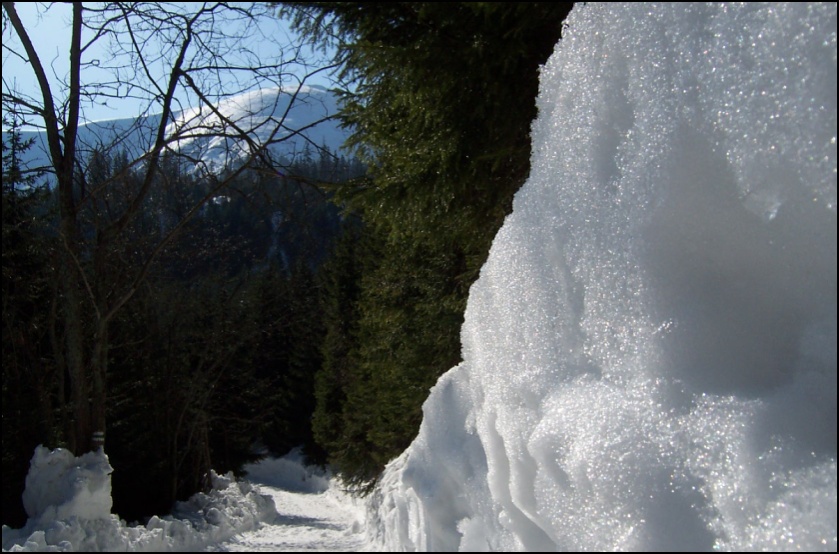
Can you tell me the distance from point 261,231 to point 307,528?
7.64 m

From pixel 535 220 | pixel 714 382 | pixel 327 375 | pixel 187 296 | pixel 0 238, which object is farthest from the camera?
pixel 327 375

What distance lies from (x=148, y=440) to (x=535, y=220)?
1602cm

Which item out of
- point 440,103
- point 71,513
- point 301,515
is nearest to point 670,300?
point 440,103

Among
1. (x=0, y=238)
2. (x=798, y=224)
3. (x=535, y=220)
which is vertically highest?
(x=0, y=238)

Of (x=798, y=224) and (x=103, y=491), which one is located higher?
(x=798, y=224)

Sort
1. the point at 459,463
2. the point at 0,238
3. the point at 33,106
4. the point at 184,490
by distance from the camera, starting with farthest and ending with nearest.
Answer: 1. the point at 184,490
2. the point at 0,238
3. the point at 33,106
4. the point at 459,463

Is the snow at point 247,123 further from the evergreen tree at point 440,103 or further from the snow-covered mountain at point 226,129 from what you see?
the evergreen tree at point 440,103

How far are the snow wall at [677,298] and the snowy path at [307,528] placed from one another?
21.4 feet

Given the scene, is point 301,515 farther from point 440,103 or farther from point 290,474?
point 440,103

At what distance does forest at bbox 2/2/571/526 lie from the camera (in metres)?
3.38

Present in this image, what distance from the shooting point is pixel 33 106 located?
6945 millimetres

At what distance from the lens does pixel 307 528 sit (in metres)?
14.1

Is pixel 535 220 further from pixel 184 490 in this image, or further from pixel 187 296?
pixel 184 490

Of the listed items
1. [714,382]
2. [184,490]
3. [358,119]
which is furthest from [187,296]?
[714,382]
